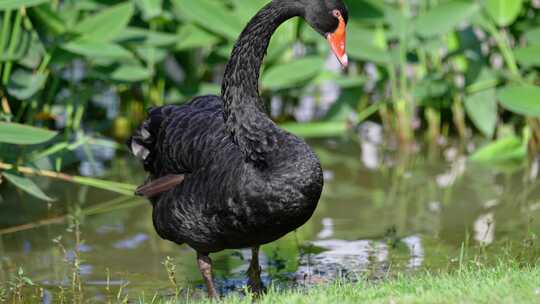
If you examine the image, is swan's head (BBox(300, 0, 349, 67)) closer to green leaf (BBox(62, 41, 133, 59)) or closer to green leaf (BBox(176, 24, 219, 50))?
green leaf (BBox(62, 41, 133, 59))

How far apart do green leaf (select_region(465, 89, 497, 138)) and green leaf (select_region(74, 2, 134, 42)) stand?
2.68 m

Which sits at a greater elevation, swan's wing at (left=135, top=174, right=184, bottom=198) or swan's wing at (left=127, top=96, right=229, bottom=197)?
swan's wing at (left=127, top=96, right=229, bottom=197)

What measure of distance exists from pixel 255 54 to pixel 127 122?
14.1 feet

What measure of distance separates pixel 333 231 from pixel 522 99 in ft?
5.75

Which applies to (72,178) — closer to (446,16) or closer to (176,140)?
(176,140)

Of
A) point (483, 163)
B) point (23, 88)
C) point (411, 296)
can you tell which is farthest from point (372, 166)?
point (411, 296)

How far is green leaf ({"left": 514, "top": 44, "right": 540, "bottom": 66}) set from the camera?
7.36 meters

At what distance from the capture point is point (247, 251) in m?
5.92

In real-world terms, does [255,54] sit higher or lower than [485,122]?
higher

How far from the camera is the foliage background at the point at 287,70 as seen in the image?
22.0 ft

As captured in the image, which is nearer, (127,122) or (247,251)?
(247,251)

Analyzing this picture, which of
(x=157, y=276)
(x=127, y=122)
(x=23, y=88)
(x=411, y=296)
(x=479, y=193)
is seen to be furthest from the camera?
(x=127, y=122)

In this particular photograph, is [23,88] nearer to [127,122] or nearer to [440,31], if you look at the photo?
[127,122]

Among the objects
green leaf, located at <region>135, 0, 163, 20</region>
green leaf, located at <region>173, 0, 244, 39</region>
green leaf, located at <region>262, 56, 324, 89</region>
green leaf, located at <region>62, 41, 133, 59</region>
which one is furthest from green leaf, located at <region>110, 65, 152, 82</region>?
green leaf, located at <region>262, 56, 324, 89</region>
